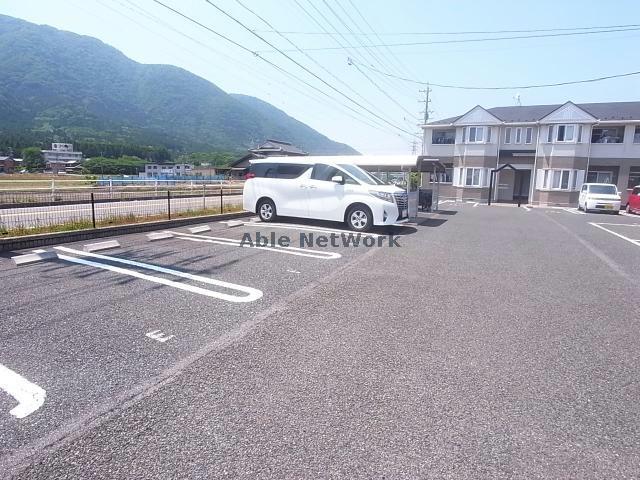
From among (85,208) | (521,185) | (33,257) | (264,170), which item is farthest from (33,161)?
(33,257)

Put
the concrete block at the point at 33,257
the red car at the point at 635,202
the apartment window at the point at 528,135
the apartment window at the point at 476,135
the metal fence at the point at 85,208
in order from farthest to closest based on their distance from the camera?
the apartment window at the point at 476,135, the apartment window at the point at 528,135, the red car at the point at 635,202, the metal fence at the point at 85,208, the concrete block at the point at 33,257

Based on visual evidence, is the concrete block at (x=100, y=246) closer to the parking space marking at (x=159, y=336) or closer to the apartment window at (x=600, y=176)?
the parking space marking at (x=159, y=336)

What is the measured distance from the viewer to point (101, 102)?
494 ft

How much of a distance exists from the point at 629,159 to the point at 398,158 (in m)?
21.5

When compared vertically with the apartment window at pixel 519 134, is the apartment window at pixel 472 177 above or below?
below

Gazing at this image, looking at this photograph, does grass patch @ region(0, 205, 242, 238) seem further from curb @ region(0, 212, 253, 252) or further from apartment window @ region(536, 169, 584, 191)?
apartment window @ region(536, 169, 584, 191)

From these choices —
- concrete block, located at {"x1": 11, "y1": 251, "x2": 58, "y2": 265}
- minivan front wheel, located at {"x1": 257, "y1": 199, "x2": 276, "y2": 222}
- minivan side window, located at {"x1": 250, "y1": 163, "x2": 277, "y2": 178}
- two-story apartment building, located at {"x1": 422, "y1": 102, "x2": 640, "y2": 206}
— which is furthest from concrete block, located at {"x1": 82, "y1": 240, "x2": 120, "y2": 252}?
two-story apartment building, located at {"x1": 422, "y1": 102, "x2": 640, "y2": 206}

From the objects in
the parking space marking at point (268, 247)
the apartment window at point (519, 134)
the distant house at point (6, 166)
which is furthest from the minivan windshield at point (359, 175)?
the distant house at point (6, 166)

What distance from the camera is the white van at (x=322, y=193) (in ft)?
30.9

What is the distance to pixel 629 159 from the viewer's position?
2614 centimetres

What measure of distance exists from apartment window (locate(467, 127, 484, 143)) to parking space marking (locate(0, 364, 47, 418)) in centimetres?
3104

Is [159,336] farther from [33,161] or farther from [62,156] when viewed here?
[62,156]

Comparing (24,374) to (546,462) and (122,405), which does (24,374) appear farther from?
(546,462)

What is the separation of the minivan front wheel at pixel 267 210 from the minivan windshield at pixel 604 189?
19120 mm
